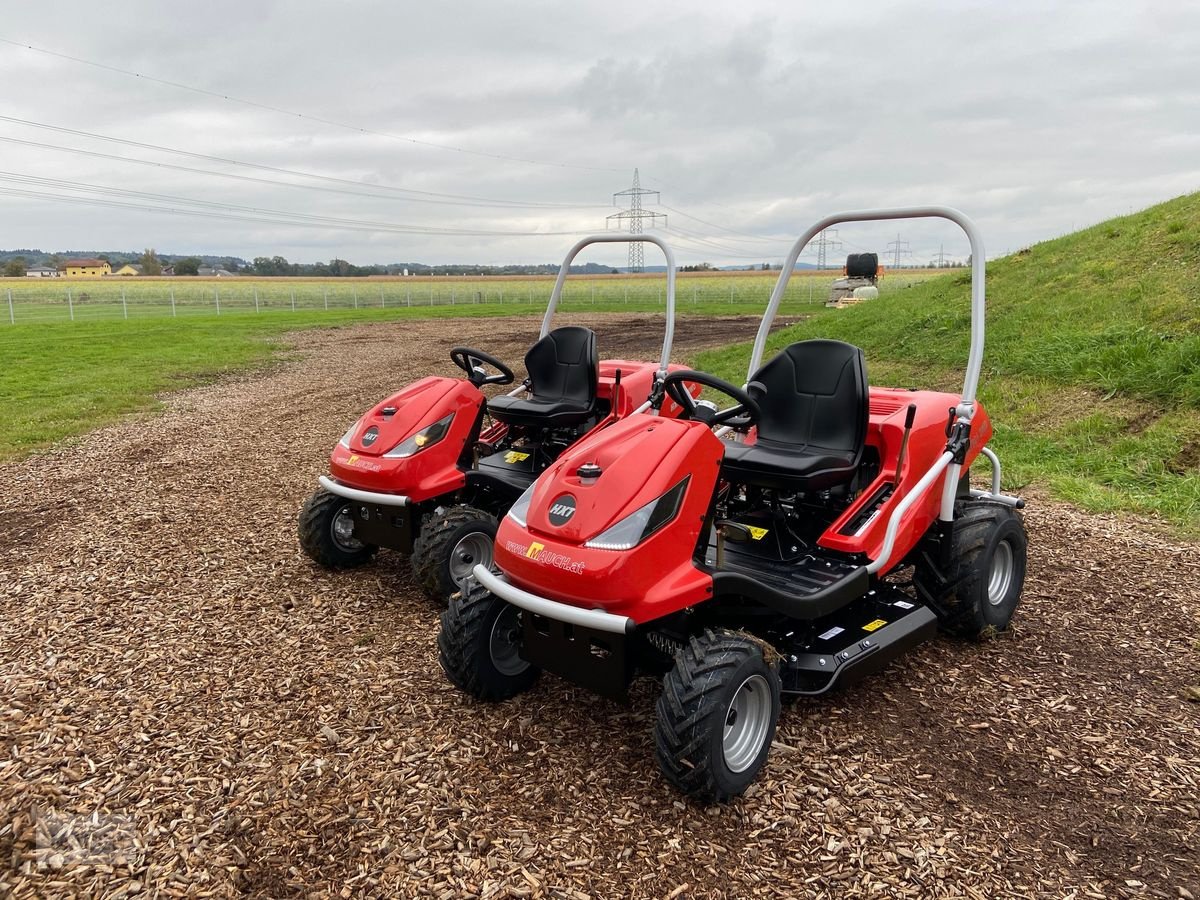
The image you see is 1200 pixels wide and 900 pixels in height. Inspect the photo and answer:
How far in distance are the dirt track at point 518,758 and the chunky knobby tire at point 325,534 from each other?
0.48ft

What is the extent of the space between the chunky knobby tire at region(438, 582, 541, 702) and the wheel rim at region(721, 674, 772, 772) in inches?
39.8

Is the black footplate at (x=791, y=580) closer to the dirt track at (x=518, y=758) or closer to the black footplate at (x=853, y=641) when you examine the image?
the black footplate at (x=853, y=641)

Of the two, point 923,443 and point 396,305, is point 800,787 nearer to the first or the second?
point 923,443

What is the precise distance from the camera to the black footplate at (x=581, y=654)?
9.75ft

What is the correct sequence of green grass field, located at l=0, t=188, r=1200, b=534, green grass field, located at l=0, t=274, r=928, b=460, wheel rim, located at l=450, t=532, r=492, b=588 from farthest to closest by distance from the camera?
1. green grass field, located at l=0, t=274, r=928, b=460
2. green grass field, located at l=0, t=188, r=1200, b=534
3. wheel rim, located at l=450, t=532, r=492, b=588

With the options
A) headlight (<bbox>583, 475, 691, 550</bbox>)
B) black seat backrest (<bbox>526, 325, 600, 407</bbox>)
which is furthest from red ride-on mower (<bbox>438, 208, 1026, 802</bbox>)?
black seat backrest (<bbox>526, 325, 600, 407</bbox>)

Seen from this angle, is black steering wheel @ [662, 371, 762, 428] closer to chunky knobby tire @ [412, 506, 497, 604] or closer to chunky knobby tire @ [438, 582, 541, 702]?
chunky knobby tire @ [438, 582, 541, 702]

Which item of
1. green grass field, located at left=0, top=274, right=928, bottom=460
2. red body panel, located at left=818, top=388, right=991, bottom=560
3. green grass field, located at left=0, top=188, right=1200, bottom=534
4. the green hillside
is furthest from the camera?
green grass field, located at left=0, top=274, right=928, bottom=460

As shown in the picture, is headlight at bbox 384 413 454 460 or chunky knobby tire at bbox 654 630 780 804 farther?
headlight at bbox 384 413 454 460

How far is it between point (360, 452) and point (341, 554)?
883 millimetres

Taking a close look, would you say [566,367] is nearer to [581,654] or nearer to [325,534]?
[325,534]

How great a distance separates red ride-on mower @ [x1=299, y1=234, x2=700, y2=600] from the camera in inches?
185

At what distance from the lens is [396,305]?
44.2 meters

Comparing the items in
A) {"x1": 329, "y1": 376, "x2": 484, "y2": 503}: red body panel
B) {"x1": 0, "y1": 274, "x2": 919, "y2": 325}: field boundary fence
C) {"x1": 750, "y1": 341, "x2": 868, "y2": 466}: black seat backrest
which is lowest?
{"x1": 329, "y1": 376, "x2": 484, "y2": 503}: red body panel
